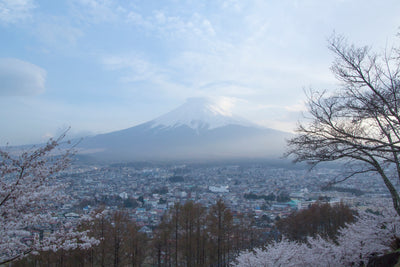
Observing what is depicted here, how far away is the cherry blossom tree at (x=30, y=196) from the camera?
3.61 metres

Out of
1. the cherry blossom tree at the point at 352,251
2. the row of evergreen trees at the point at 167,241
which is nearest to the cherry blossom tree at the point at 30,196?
the cherry blossom tree at the point at 352,251

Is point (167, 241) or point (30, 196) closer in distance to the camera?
point (30, 196)

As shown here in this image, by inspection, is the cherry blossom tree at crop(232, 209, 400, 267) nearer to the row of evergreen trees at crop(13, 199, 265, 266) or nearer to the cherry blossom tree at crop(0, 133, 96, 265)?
the cherry blossom tree at crop(0, 133, 96, 265)

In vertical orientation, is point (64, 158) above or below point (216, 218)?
above

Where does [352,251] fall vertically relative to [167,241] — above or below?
above

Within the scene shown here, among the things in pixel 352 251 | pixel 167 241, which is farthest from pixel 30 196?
pixel 167 241

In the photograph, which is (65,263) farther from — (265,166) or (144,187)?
(265,166)

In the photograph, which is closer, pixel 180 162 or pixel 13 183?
pixel 13 183

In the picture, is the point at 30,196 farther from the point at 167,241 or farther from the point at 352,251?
the point at 167,241

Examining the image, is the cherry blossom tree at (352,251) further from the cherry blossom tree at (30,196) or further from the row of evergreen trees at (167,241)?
the row of evergreen trees at (167,241)

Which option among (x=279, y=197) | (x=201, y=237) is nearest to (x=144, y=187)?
(x=279, y=197)

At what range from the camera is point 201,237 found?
49.3ft

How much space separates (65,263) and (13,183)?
1066cm

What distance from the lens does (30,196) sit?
12.1 feet
